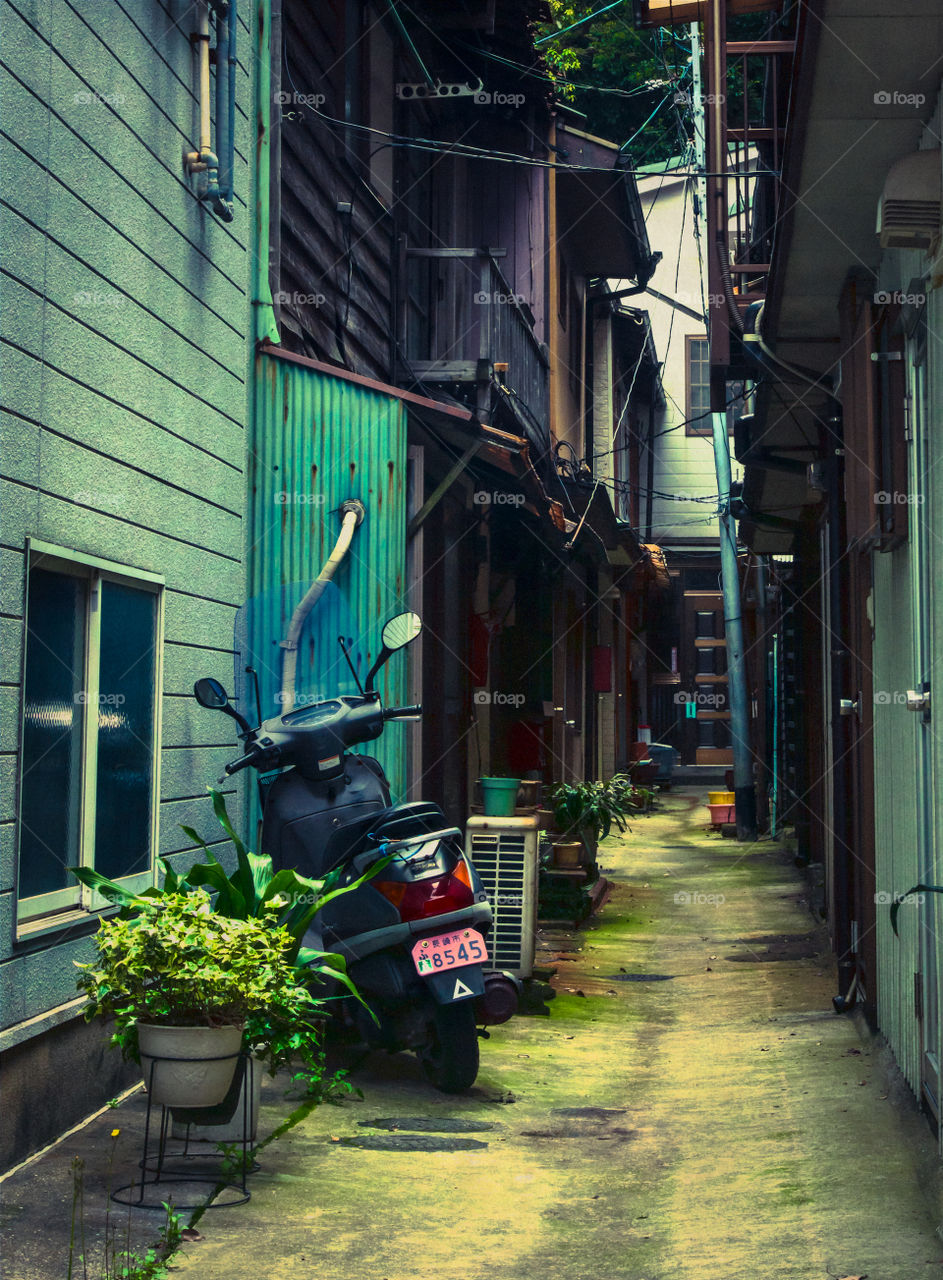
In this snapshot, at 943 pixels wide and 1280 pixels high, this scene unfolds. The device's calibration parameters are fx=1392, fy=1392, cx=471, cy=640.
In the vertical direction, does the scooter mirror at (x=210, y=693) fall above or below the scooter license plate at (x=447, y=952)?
above

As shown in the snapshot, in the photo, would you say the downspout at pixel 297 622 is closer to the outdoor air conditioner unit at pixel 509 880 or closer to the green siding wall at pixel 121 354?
the green siding wall at pixel 121 354

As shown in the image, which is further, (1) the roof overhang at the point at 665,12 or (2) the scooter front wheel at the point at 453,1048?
(1) the roof overhang at the point at 665,12

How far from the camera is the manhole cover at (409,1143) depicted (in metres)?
5.30

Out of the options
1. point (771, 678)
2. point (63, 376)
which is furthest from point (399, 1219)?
point (771, 678)

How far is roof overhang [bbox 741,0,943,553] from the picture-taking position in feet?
14.2

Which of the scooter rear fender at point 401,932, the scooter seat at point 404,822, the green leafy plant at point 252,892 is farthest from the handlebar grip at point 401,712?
the green leafy plant at point 252,892

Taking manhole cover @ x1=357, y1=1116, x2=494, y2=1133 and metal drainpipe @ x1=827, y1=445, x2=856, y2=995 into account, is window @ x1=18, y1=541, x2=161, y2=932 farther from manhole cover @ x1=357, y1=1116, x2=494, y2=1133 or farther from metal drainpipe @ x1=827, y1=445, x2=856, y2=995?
metal drainpipe @ x1=827, y1=445, x2=856, y2=995

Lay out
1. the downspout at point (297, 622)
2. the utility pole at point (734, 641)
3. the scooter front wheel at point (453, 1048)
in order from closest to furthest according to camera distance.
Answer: the scooter front wheel at point (453, 1048), the downspout at point (297, 622), the utility pole at point (734, 641)

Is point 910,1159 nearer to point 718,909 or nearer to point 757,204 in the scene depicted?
point 718,909

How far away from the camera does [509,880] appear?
8609mm

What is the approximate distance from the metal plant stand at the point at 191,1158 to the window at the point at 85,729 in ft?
2.82

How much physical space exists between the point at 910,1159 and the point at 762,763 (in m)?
15.1

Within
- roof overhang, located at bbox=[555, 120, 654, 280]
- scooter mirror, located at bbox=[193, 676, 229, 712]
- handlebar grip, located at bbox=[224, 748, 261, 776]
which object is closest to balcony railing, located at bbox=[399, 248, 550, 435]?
roof overhang, located at bbox=[555, 120, 654, 280]

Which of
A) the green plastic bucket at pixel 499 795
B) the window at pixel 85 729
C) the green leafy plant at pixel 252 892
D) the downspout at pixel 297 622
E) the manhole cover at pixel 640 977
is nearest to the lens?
the green leafy plant at pixel 252 892
